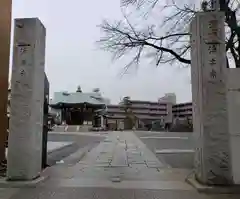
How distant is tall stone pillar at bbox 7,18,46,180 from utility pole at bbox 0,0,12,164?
3.21 m

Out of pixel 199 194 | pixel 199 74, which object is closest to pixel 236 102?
pixel 199 74

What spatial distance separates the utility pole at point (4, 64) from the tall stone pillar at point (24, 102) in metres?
3.21

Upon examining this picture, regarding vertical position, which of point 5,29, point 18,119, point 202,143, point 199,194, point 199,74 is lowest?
point 199,194

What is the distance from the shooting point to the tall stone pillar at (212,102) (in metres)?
7.50

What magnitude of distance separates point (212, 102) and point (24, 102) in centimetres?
422

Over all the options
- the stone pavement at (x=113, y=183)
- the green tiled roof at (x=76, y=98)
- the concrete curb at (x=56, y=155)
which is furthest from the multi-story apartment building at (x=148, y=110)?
the stone pavement at (x=113, y=183)

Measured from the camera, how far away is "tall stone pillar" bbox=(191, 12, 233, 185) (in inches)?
295

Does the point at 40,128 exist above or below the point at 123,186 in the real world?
above

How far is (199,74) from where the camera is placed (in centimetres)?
779

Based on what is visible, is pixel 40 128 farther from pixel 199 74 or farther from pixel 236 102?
pixel 236 102

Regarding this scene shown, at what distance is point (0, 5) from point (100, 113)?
192 feet

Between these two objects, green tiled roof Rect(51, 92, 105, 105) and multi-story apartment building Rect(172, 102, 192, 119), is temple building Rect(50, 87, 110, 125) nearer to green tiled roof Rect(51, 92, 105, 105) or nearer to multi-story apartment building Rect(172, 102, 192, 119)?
green tiled roof Rect(51, 92, 105, 105)

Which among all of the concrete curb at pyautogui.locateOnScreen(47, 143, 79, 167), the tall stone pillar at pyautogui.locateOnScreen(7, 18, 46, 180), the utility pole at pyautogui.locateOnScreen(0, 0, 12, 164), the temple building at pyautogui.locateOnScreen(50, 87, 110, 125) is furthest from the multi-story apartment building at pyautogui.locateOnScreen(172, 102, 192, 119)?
the tall stone pillar at pyautogui.locateOnScreen(7, 18, 46, 180)

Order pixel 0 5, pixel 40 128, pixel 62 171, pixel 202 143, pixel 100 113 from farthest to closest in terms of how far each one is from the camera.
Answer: pixel 100 113 < pixel 0 5 < pixel 62 171 < pixel 40 128 < pixel 202 143
